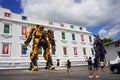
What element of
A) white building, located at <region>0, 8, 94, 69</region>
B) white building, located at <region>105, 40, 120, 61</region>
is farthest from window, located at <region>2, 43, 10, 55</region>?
white building, located at <region>105, 40, 120, 61</region>

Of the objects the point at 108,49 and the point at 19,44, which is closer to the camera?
the point at 19,44

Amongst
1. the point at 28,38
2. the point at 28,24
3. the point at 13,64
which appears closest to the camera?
the point at 28,38

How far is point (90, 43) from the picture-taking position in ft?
125

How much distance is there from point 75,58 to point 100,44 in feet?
64.5

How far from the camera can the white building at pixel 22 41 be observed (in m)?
24.5

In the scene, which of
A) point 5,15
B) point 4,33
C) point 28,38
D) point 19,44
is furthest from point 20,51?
point 28,38

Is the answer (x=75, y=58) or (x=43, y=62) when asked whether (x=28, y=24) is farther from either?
(x=75, y=58)

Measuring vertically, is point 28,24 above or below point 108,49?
above

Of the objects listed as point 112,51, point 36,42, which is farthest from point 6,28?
point 112,51

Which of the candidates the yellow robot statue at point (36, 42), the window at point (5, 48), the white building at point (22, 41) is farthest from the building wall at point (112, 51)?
the window at point (5, 48)

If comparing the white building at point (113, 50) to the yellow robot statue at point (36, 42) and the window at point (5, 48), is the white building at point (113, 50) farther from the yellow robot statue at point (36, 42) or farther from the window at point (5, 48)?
the window at point (5, 48)

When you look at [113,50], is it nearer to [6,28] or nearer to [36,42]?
[36,42]

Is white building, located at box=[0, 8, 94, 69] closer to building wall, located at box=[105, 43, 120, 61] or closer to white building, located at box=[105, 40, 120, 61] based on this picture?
building wall, located at box=[105, 43, 120, 61]

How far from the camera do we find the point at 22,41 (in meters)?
26.5
